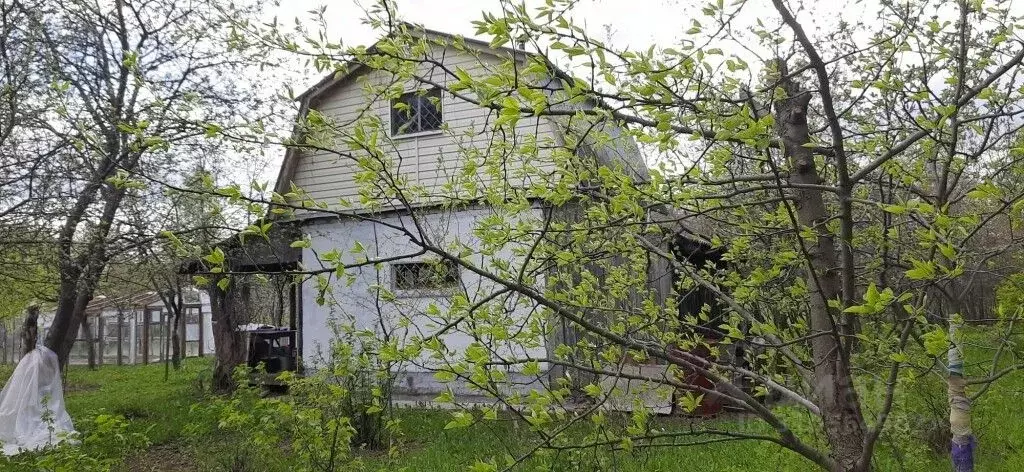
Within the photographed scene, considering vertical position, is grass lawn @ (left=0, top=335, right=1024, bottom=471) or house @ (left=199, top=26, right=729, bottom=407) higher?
house @ (left=199, top=26, right=729, bottom=407)

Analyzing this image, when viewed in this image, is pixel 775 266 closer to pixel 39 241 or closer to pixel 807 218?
pixel 807 218

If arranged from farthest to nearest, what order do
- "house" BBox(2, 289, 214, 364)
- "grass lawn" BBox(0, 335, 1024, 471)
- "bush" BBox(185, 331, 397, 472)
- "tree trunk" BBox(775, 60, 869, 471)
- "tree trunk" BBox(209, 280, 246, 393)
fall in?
"house" BBox(2, 289, 214, 364) → "tree trunk" BBox(209, 280, 246, 393) → "grass lawn" BBox(0, 335, 1024, 471) → "bush" BBox(185, 331, 397, 472) → "tree trunk" BBox(775, 60, 869, 471)

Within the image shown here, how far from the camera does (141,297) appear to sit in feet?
Answer: 82.4

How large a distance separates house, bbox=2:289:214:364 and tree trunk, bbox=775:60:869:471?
22784 millimetres

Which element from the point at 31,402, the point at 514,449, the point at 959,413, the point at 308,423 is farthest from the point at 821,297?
the point at 31,402

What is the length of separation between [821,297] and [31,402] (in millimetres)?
9170

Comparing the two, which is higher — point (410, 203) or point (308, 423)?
point (410, 203)

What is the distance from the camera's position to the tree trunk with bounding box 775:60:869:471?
6.58ft

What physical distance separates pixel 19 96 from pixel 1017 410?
32.8 feet

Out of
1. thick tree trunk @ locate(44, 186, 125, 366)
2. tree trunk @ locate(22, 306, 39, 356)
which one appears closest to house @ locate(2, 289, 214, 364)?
tree trunk @ locate(22, 306, 39, 356)

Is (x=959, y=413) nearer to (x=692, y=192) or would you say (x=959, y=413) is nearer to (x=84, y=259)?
(x=692, y=192)

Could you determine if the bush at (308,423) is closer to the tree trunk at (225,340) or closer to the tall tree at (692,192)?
the tall tree at (692,192)

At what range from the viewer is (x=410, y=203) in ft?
6.94

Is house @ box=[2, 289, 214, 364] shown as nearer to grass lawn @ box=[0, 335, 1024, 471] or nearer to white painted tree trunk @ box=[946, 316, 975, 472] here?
grass lawn @ box=[0, 335, 1024, 471]
